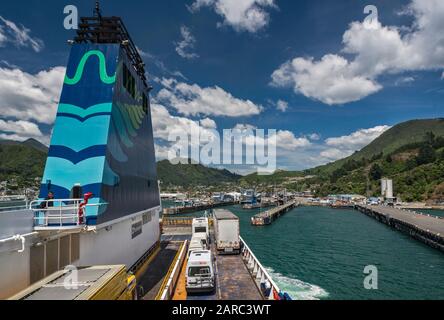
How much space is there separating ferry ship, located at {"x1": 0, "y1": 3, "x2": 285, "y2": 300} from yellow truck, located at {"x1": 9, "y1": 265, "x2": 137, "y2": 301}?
0.04m

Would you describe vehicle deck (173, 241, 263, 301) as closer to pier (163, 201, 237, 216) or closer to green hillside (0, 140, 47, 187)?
pier (163, 201, 237, 216)

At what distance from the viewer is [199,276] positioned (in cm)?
1864

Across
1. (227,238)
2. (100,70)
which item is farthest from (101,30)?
(227,238)

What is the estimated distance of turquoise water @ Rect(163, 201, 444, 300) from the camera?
1150 inches

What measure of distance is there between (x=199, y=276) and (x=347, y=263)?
95.8ft

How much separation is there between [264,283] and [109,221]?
1058cm

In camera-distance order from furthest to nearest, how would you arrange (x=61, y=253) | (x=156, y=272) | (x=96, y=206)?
(x=156, y=272) → (x=96, y=206) → (x=61, y=253)

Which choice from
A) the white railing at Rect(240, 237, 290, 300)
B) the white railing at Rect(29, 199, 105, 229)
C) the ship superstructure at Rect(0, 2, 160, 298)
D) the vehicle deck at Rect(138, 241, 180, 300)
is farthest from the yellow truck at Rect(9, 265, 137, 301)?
the white railing at Rect(240, 237, 290, 300)

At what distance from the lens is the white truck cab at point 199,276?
18.3 m

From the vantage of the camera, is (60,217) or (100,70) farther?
(100,70)

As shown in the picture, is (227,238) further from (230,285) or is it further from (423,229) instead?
(423,229)

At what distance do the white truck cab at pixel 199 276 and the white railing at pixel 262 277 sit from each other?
3401 mm

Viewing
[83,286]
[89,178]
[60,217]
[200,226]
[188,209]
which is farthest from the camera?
[188,209]
